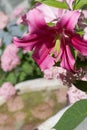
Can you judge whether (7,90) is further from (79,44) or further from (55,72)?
(79,44)

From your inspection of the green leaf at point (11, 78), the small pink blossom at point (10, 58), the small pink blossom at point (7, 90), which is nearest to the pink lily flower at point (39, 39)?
the small pink blossom at point (7, 90)

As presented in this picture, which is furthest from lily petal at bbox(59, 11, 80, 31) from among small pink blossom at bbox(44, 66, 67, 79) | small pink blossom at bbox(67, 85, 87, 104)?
small pink blossom at bbox(67, 85, 87, 104)

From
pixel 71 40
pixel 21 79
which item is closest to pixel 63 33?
pixel 71 40

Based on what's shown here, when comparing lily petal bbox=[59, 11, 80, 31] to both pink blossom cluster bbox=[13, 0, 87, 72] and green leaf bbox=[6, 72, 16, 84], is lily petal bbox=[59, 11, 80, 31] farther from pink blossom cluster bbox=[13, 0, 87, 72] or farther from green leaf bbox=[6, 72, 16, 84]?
green leaf bbox=[6, 72, 16, 84]

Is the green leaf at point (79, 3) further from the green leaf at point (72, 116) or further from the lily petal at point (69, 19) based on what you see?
the green leaf at point (72, 116)

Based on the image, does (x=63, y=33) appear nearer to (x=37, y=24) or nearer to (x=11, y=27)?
(x=37, y=24)

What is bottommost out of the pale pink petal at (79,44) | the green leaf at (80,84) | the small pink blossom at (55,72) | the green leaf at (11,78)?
the green leaf at (11,78)
